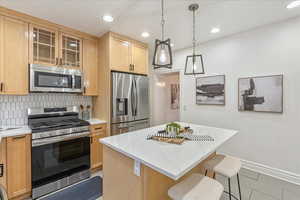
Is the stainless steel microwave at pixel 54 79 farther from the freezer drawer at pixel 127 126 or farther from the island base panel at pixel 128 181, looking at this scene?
the island base panel at pixel 128 181

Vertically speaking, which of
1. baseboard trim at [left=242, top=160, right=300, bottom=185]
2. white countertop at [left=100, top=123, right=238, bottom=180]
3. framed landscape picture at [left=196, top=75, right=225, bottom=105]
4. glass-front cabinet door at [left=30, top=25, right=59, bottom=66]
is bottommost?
baseboard trim at [left=242, top=160, right=300, bottom=185]

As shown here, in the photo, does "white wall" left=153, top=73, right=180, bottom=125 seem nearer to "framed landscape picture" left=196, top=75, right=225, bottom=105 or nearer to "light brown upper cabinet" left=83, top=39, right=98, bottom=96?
"framed landscape picture" left=196, top=75, right=225, bottom=105

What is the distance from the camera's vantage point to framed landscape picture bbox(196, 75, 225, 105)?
119 inches

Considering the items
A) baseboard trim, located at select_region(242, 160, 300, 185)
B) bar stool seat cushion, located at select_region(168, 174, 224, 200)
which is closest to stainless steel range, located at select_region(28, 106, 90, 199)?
bar stool seat cushion, located at select_region(168, 174, 224, 200)

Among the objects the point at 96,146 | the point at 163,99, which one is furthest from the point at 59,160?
the point at 163,99

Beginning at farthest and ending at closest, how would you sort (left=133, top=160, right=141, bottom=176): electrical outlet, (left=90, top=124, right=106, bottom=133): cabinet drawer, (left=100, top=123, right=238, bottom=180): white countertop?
1. (left=90, top=124, right=106, bottom=133): cabinet drawer
2. (left=133, top=160, right=141, bottom=176): electrical outlet
3. (left=100, top=123, right=238, bottom=180): white countertop

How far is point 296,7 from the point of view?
2.00 m

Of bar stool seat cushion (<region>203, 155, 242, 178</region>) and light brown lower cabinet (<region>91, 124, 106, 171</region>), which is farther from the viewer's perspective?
light brown lower cabinet (<region>91, 124, 106, 171</region>)

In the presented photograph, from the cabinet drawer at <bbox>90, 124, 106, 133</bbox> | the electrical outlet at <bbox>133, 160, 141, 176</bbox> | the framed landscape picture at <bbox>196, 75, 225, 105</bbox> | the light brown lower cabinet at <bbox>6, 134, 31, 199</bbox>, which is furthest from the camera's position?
the framed landscape picture at <bbox>196, 75, 225, 105</bbox>

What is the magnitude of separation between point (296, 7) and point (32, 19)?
393cm

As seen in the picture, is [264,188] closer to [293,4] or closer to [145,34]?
[293,4]

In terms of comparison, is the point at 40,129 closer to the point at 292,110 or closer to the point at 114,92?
the point at 114,92

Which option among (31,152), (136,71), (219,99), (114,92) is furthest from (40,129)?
(219,99)

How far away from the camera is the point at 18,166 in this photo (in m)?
1.86
